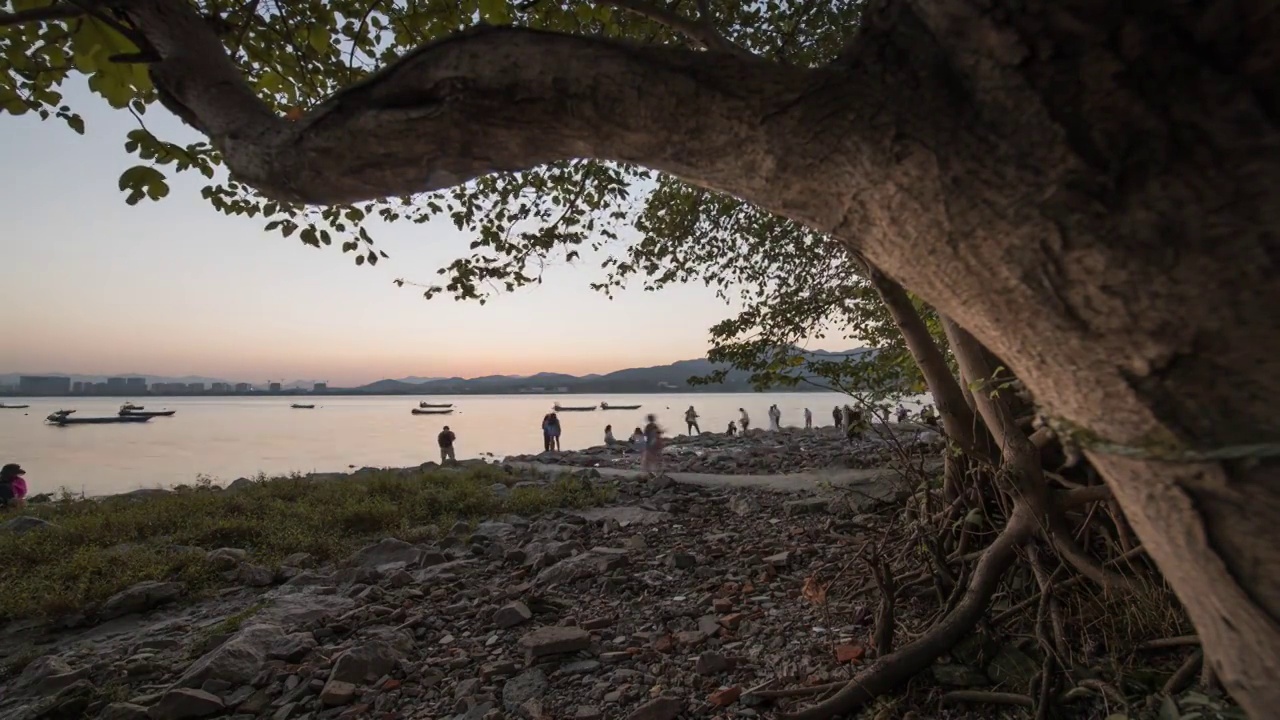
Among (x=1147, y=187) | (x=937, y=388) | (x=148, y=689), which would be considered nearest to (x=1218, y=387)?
(x=1147, y=187)

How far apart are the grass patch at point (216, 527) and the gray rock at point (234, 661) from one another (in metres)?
2.32

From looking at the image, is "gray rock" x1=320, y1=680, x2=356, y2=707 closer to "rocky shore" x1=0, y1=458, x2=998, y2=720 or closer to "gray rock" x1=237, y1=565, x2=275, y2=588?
"rocky shore" x1=0, y1=458, x2=998, y2=720

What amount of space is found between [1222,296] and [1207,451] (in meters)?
0.23

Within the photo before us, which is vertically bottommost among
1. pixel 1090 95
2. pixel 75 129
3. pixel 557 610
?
pixel 557 610

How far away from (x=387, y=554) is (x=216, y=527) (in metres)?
2.99

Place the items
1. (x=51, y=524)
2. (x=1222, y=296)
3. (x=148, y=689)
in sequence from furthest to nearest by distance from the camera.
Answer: (x=51, y=524) < (x=148, y=689) < (x=1222, y=296)

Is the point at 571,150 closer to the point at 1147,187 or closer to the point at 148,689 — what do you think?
the point at 1147,187

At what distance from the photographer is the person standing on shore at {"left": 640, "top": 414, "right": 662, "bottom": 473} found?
14430 mm

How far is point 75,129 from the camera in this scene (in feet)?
13.5

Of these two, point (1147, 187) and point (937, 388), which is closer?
point (1147, 187)

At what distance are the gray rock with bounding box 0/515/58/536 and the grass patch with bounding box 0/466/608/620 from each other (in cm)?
31

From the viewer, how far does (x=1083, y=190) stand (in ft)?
3.07

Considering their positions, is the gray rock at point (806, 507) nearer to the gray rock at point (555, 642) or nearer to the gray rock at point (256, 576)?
the gray rock at point (555, 642)

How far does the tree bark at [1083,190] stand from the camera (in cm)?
87
